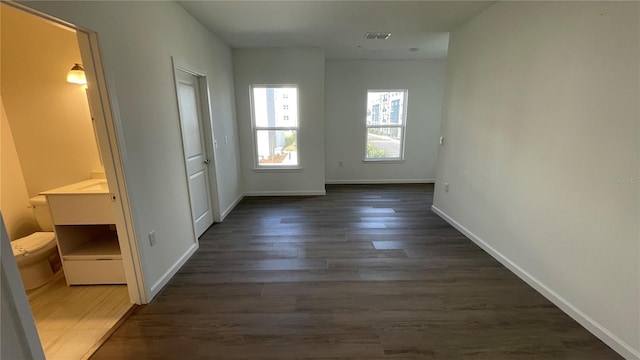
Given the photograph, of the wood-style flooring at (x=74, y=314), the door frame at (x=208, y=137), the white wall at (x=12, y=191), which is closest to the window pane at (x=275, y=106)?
the door frame at (x=208, y=137)

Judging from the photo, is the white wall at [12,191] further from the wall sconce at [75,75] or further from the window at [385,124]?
the window at [385,124]

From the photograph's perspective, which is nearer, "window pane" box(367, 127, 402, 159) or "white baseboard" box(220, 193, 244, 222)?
"white baseboard" box(220, 193, 244, 222)

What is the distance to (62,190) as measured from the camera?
2111 millimetres

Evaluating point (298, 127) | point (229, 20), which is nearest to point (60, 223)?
point (229, 20)

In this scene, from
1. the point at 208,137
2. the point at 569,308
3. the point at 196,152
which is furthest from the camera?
the point at 208,137

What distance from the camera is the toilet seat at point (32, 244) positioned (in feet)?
6.98

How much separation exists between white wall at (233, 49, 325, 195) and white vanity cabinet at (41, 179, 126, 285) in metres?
2.60

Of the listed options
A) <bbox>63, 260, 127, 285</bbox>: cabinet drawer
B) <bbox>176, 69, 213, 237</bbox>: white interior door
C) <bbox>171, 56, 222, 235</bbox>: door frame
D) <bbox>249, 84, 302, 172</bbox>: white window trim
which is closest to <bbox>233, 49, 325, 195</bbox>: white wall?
<bbox>249, 84, 302, 172</bbox>: white window trim

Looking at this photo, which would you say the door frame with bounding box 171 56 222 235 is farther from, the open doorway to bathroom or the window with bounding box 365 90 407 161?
the window with bounding box 365 90 407 161

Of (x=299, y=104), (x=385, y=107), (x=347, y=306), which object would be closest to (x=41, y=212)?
(x=347, y=306)

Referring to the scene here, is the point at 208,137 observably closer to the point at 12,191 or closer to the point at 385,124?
the point at 12,191

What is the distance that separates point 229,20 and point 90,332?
3.27m

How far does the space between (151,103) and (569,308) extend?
3698 mm

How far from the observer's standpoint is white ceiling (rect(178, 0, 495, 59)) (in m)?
2.67
